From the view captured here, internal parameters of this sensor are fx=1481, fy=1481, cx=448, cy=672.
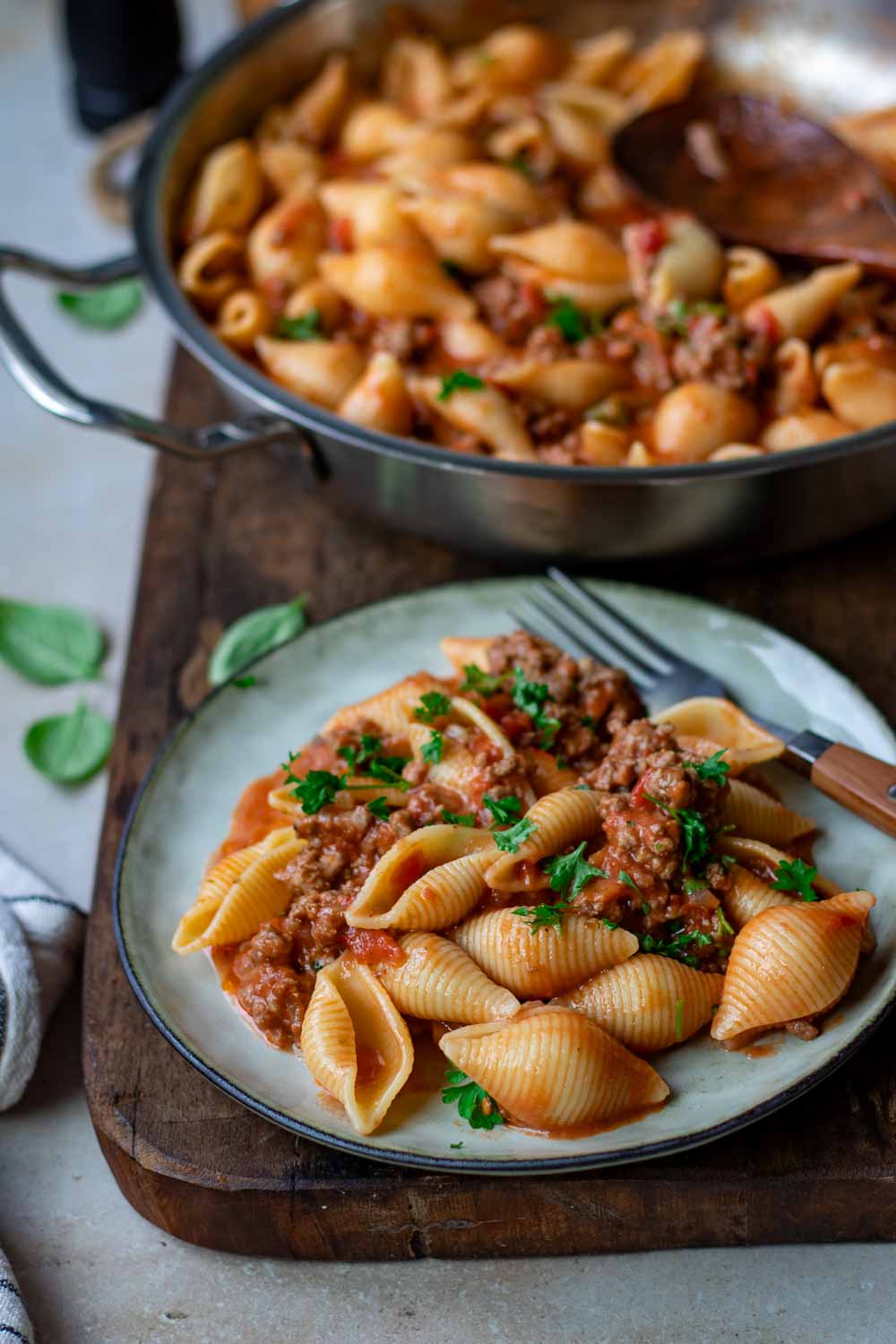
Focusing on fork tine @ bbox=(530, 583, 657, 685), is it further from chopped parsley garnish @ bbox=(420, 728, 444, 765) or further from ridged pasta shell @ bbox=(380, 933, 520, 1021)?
ridged pasta shell @ bbox=(380, 933, 520, 1021)

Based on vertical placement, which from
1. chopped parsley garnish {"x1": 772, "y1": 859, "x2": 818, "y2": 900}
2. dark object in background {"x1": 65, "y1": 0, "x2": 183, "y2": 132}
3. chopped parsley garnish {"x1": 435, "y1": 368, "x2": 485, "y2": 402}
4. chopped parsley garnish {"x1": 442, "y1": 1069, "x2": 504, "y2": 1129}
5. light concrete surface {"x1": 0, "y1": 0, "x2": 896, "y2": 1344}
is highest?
dark object in background {"x1": 65, "y1": 0, "x2": 183, "y2": 132}

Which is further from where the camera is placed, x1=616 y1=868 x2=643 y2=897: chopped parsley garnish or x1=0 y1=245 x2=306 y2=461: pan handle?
x1=0 y1=245 x2=306 y2=461: pan handle

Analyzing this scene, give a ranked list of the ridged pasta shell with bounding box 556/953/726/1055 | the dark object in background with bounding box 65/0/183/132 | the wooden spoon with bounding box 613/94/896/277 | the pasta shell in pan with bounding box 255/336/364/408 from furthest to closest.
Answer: the dark object in background with bounding box 65/0/183/132 → the wooden spoon with bounding box 613/94/896/277 → the pasta shell in pan with bounding box 255/336/364/408 → the ridged pasta shell with bounding box 556/953/726/1055

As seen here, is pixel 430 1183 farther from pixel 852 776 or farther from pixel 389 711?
pixel 852 776

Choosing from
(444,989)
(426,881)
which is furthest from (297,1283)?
(426,881)

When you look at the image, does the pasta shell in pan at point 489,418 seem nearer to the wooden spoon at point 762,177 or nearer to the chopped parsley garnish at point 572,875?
the wooden spoon at point 762,177

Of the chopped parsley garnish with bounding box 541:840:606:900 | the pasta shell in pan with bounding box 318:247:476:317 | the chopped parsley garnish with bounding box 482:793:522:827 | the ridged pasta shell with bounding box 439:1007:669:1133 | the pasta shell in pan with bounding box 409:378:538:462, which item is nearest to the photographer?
the ridged pasta shell with bounding box 439:1007:669:1133

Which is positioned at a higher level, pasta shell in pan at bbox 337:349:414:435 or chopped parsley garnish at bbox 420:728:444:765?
pasta shell in pan at bbox 337:349:414:435

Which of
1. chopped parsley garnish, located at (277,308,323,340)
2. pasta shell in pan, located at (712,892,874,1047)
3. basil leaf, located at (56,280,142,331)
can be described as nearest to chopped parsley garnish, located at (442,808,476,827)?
pasta shell in pan, located at (712,892,874,1047)
